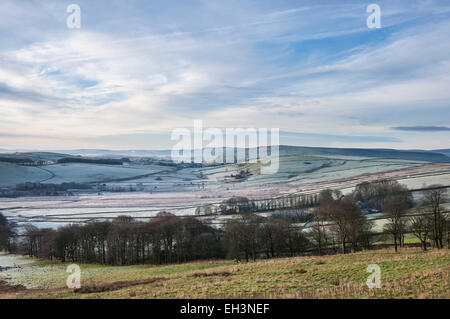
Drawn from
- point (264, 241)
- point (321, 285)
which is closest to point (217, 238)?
point (264, 241)

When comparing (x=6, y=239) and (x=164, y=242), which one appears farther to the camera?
(x=6, y=239)

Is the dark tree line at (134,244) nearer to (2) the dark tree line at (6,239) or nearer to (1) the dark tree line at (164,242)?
(1) the dark tree line at (164,242)

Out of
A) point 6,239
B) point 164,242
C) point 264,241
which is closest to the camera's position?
point 264,241

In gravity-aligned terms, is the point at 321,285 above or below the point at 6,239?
above

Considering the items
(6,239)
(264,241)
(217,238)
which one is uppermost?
(264,241)

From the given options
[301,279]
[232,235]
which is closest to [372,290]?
[301,279]

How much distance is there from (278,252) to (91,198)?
88.3 m

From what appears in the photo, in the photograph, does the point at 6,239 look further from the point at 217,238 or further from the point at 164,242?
the point at 217,238

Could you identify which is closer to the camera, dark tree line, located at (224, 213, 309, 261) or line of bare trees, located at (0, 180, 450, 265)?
line of bare trees, located at (0, 180, 450, 265)

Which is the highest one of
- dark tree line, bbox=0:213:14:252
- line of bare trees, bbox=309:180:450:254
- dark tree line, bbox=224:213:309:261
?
line of bare trees, bbox=309:180:450:254

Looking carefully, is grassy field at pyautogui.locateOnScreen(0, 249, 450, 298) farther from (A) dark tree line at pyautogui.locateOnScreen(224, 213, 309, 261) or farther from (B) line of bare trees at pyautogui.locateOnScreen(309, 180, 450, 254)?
(A) dark tree line at pyautogui.locateOnScreen(224, 213, 309, 261)

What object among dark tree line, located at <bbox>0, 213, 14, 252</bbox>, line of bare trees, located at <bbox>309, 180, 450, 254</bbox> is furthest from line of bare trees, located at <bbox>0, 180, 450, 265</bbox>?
dark tree line, located at <bbox>0, 213, 14, 252</bbox>

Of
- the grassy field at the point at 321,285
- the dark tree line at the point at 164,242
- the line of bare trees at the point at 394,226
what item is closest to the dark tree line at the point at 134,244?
the dark tree line at the point at 164,242
